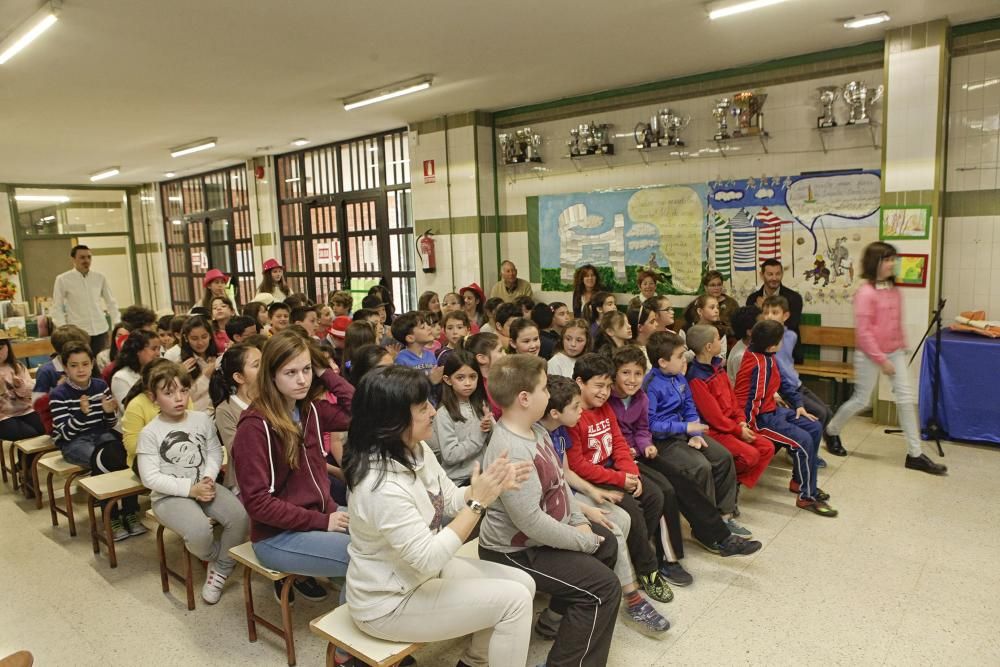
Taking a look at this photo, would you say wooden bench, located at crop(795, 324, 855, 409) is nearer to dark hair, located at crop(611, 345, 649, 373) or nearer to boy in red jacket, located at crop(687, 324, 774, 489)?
boy in red jacket, located at crop(687, 324, 774, 489)

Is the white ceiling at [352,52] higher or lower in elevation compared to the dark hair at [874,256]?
higher

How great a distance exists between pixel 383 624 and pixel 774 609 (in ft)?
6.31

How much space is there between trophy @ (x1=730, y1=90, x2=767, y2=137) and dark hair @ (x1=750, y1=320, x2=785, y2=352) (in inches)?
116

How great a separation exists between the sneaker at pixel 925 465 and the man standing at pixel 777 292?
1.54 meters

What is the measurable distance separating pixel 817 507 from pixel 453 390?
2.36 metres

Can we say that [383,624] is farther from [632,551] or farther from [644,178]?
[644,178]

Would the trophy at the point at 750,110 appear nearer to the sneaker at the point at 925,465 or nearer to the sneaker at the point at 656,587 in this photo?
the sneaker at the point at 925,465

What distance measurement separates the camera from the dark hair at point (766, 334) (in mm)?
4121

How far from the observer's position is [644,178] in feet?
24.1

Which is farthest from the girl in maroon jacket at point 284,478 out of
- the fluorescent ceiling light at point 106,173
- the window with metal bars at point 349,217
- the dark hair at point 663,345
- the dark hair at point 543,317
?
the fluorescent ceiling light at point 106,173

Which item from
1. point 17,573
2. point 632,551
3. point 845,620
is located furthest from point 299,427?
point 845,620

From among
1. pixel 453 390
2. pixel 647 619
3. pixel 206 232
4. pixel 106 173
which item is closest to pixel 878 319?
pixel 647 619

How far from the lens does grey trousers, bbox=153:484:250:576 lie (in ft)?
10.4

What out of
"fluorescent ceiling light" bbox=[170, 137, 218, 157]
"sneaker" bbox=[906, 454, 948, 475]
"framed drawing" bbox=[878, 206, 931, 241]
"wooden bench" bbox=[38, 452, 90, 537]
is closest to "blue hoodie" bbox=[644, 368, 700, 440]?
"sneaker" bbox=[906, 454, 948, 475]
